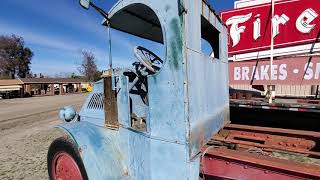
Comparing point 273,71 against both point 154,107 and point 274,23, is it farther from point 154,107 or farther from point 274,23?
point 154,107

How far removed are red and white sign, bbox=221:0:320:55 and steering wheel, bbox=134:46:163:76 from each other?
11.4 feet

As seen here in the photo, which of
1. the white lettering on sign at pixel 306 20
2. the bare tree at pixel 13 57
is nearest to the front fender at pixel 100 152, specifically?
the white lettering on sign at pixel 306 20

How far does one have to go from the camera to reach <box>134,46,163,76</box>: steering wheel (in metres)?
2.83

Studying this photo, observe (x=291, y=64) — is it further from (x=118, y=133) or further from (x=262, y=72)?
(x=118, y=133)

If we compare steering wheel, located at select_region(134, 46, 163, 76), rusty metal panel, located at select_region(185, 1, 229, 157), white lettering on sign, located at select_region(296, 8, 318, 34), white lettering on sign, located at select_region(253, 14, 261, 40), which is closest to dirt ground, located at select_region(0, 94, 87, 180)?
steering wheel, located at select_region(134, 46, 163, 76)

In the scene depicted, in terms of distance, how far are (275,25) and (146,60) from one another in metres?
4.51

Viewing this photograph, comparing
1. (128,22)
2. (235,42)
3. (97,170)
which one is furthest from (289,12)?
(97,170)

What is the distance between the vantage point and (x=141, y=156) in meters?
2.78

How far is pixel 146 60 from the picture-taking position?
294 centimetres

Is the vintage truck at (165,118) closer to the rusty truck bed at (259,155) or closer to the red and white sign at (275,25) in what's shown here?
the rusty truck bed at (259,155)

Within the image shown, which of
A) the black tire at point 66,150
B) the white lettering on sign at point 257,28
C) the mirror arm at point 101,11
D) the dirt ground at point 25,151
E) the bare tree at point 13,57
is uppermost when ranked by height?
the bare tree at point 13,57

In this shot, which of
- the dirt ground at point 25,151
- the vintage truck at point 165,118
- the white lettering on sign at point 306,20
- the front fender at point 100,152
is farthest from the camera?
the white lettering on sign at point 306,20

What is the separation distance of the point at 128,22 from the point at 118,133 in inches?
58.4

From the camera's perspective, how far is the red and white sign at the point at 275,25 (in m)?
5.82
